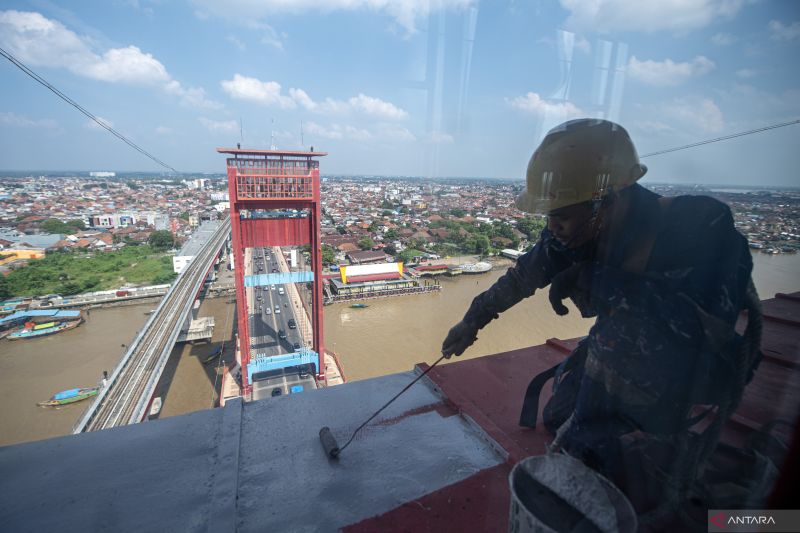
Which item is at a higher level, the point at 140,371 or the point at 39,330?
the point at 140,371

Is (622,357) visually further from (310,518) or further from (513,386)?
(310,518)

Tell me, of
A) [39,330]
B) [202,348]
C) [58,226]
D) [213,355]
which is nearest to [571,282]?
[213,355]

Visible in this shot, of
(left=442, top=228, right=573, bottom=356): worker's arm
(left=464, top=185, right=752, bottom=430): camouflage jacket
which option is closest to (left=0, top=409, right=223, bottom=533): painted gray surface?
(left=442, top=228, right=573, bottom=356): worker's arm

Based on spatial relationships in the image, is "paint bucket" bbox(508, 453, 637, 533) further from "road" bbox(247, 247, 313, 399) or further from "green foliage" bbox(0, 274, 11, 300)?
"green foliage" bbox(0, 274, 11, 300)

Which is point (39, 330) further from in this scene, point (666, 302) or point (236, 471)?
point (666, 302)

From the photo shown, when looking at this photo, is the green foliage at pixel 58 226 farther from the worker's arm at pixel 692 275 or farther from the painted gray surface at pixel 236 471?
the worker's arm at pixel 692 275

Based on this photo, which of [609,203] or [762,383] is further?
[762,383]

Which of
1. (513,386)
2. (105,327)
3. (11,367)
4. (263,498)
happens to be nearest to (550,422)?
(513,386)
